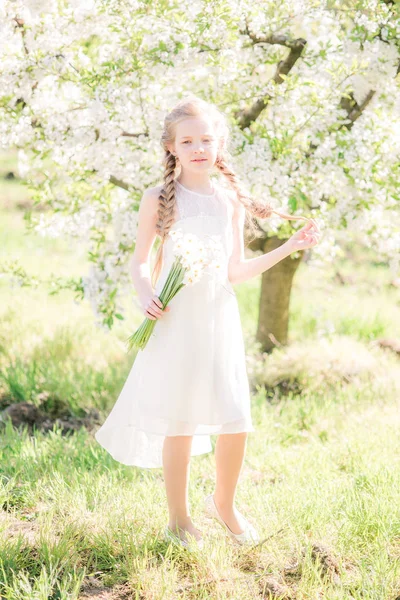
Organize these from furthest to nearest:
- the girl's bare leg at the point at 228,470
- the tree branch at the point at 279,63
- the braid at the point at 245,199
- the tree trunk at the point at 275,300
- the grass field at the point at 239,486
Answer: the tree trunk at the point at 275,300 < the tree branch at the point at 279,63 < the braid at the point at 245,199 < the girl's bare leg at the point at 228,470 < the grass field at the point at 239,486

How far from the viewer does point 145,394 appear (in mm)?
3225

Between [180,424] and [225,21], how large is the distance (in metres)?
2.41

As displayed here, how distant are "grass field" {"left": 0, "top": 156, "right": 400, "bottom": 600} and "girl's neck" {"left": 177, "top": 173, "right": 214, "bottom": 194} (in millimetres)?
1522

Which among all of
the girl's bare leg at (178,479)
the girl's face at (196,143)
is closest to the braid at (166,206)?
the girl's face at (196,143)

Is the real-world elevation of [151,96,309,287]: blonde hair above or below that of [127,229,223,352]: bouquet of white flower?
above

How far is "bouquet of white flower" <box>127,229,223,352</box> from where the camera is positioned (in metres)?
3.06

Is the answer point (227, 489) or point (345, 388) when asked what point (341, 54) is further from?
point (227, 489)

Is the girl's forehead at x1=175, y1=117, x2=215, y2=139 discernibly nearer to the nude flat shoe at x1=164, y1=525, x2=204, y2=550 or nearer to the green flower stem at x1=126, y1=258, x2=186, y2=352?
the green flower stem at x1=126, y1=258, x2=186, y2=352

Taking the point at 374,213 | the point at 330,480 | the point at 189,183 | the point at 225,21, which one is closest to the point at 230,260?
the point at 189,183

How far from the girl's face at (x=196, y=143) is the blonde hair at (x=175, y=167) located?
0.14 feet

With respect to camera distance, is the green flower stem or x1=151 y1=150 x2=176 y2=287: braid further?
x1=151 y1=150 x2=176 y2=287: braid

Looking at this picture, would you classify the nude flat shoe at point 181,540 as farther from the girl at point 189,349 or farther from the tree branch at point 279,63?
the tree branch at point 279,63

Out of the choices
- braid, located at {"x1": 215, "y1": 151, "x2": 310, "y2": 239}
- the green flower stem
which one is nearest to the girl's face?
braid, located at {"x1": 215, "y1": 151, "x2": 310, "y2": 239}

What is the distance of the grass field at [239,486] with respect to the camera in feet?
10.0
